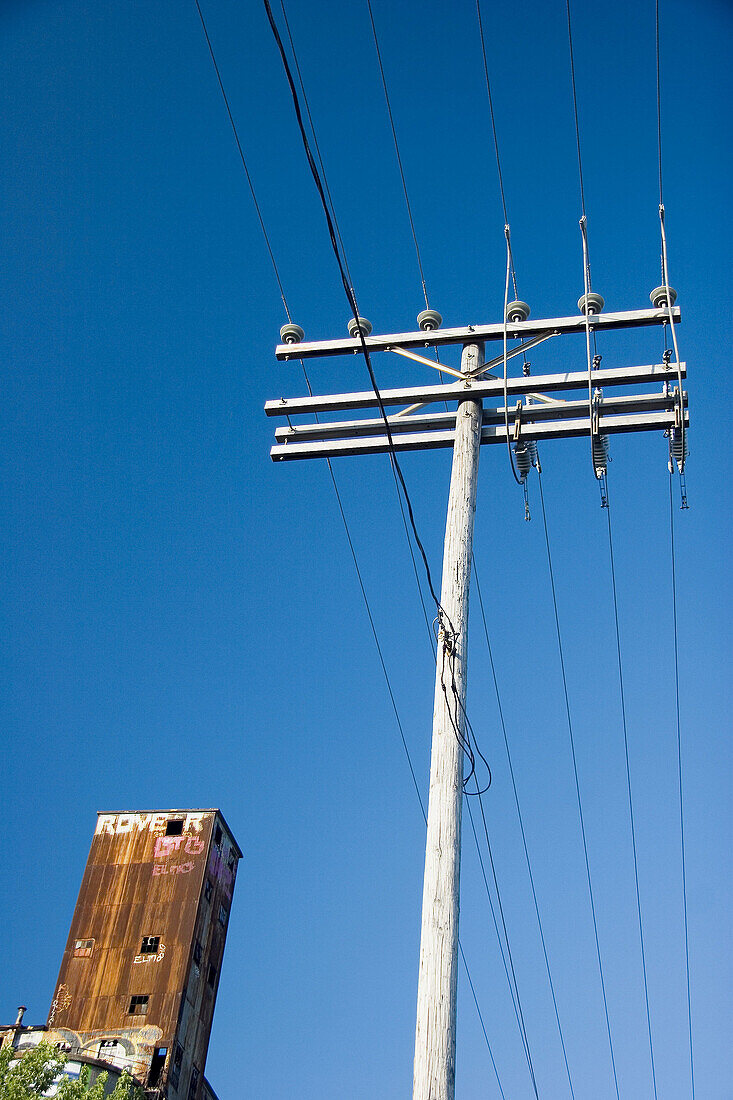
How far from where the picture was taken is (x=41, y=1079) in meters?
34.6

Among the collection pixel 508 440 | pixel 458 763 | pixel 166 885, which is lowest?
pixel 458 763

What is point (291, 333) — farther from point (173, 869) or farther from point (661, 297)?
point (173, 869)

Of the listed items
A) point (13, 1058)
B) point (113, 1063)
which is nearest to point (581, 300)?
point (13, 1058)

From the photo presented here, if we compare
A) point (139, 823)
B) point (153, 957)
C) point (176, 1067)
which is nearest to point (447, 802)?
point (176, 1067)

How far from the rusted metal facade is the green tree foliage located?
5.25 metres

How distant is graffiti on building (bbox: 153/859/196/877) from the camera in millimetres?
47625

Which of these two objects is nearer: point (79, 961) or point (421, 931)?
point (421, 931)

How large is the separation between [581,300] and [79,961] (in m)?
42.3

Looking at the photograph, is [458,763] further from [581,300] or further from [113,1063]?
[113,1063]

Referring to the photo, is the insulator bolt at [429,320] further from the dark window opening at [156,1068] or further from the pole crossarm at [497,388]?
the dark window opening at [156,1068]

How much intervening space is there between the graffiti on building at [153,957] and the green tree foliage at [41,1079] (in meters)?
8.03

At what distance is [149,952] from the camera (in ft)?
149

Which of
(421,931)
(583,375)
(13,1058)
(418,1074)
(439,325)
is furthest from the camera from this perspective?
(13,1058)

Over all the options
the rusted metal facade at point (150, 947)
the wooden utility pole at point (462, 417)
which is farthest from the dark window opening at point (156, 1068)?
the wooden utility pole at point (462, 417)
